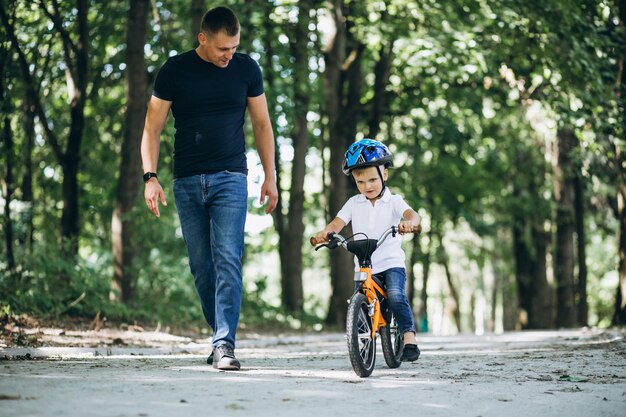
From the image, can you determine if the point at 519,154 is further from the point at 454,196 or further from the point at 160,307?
the point at 160,307

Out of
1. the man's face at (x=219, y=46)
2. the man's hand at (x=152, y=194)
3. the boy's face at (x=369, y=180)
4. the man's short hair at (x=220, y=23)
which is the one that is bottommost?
the man's hand at (x=152, y=194)

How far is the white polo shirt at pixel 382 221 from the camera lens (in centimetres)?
763

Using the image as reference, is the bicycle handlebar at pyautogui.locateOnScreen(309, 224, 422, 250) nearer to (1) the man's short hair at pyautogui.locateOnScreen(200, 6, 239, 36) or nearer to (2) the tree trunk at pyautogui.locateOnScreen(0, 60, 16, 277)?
(1) the man's short hair at pyautogui.locateOnScreen(200, 6, 239, 36)

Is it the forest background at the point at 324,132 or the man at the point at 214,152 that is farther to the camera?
the forest background at the point at 324,132

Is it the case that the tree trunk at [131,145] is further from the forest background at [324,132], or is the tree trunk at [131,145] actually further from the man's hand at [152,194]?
the man's hand at [152,194]

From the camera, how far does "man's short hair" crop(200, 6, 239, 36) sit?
22.5 feet

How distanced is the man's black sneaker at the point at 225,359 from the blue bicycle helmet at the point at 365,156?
67.2 inches

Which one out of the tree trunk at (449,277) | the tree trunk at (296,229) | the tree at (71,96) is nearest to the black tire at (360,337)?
the tree at (71,96)

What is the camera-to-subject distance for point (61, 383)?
5832mm

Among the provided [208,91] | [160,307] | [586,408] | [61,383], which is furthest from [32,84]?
[586,408]

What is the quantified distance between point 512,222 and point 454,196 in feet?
5.62

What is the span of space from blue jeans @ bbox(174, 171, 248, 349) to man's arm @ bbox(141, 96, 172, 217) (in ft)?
0.60

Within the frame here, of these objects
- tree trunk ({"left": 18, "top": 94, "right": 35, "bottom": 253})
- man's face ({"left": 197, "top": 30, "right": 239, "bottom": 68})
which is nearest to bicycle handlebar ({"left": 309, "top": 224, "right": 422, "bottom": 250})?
man's face ({"left": 197, "top": 30, "right": 239, "bottom": 68})

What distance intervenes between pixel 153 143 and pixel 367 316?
81.8 inches
